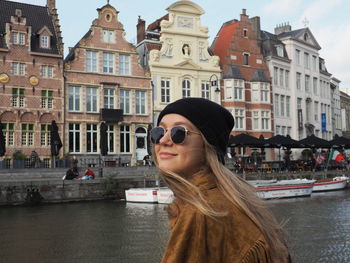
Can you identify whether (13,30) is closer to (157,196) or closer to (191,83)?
(191,83)

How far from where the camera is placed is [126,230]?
10453mm

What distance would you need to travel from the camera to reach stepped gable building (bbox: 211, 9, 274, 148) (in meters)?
34.2

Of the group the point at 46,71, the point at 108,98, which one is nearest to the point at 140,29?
the point at 108,98

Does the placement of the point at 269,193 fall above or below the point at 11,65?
below

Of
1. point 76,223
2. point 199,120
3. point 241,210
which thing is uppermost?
point 199,120

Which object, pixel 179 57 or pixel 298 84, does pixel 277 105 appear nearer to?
pixel 298 84

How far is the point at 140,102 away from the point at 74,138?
5.12 m

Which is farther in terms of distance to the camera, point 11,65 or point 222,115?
point 11,65

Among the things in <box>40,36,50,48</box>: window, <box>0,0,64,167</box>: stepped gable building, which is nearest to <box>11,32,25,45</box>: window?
<box>0,0,64,167</box>: stepped gable building

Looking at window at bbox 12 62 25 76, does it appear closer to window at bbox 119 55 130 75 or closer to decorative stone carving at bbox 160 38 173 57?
window at bbox 119 55 130 75

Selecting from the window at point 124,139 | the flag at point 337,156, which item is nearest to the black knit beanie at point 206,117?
the window at point 124,139

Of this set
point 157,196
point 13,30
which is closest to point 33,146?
point 13,30

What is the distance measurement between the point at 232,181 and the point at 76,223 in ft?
35.5

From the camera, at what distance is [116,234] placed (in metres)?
9.92
